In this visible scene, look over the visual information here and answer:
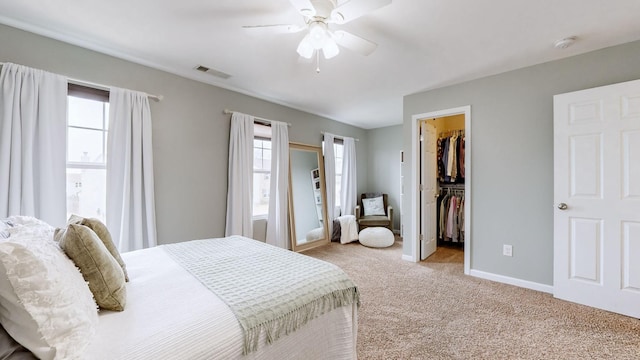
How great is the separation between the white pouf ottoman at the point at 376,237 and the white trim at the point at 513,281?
150 cm

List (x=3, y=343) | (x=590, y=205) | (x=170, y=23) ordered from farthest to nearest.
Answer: (x=590, y=205)
(x=170, y=23)
(x=3, y=343)

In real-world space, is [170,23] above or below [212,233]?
above

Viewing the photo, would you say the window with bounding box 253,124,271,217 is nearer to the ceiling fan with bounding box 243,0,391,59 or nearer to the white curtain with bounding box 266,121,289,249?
the white curtain with bounding box 266,121,289,249

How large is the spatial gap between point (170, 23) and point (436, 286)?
354cm

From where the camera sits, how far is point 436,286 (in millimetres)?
2879

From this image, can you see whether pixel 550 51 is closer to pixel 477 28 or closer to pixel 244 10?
pixel 477 28

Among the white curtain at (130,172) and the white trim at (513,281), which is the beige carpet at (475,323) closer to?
the white trim at (513,281)

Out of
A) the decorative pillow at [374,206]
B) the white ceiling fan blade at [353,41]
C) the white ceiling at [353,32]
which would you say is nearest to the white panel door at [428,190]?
the white ceiling at [353,32]

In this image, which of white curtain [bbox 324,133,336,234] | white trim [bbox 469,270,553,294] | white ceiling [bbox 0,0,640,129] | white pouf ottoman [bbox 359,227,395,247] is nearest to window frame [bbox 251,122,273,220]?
white ceiling [bbox 0,0,640,129]

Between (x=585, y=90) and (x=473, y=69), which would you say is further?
(x=473, y=69)

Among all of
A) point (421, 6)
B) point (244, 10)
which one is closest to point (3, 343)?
point (244, 10)

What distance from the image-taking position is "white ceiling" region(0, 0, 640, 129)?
6.24ft

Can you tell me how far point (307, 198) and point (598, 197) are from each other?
3502mm

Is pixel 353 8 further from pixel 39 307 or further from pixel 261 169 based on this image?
pixel 261 169
